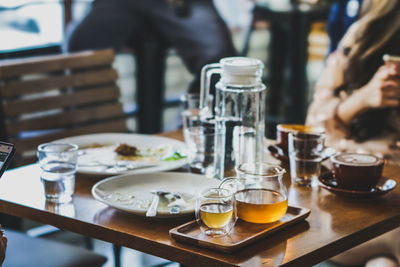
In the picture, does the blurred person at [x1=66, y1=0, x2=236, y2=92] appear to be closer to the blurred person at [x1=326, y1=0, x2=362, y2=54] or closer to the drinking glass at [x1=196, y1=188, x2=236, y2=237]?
the blurred person at [x1=326, y1=0, x2=362, y2=54]

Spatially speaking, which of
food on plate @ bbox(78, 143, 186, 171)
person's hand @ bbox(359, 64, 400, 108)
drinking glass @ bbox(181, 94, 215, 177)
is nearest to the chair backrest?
food on plate @ bbox(78, 143, 186, 171)

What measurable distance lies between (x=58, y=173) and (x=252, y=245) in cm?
51

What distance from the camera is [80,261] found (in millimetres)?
1823

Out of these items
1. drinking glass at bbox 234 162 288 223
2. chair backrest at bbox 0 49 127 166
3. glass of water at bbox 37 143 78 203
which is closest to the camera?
drinking glass at bbox 234 162 288 223

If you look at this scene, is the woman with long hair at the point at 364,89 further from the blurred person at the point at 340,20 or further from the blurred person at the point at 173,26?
the blurred person at the point at 173,26

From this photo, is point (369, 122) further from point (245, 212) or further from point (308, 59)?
point (308, 59)

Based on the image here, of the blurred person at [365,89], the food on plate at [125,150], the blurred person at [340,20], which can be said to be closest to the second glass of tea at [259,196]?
the food on plate at [125,150]

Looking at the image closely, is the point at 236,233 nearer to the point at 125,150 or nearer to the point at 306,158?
the point at 306,158

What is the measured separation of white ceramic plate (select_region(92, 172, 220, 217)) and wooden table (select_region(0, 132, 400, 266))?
0.03 metres

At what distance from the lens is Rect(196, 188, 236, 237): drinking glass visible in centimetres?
127

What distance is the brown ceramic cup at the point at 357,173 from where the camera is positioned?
1518 mm

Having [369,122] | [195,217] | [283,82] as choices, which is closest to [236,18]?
[283,82]

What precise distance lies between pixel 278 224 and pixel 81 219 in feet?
1.35

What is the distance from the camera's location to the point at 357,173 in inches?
59.8
